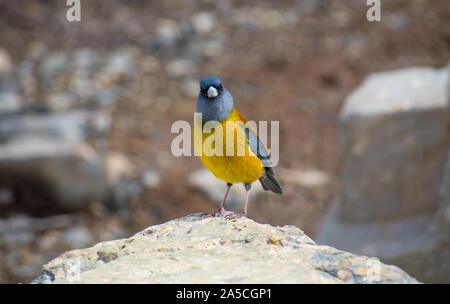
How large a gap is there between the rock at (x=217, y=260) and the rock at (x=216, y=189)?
4.53 m

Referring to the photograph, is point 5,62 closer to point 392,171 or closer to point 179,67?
point 179,67

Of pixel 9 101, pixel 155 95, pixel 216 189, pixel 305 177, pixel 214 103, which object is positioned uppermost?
pixel 155 95

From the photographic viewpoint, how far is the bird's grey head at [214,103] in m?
3.69

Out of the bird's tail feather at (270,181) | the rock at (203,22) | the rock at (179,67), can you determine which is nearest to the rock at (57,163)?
the rock at (179,67)

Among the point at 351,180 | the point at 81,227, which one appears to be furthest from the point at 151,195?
the point at 351,180

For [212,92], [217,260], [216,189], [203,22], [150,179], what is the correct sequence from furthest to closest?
[203,22] → [150,179] → [216,189] → [212,92] → [217,260]

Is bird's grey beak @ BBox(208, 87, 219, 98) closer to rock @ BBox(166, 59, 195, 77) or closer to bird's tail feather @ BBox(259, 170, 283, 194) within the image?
bird's tail feather @ BBox(259, 170, 283, 194)

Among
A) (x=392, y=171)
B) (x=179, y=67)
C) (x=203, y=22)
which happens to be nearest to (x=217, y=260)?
(x=392, y=171)

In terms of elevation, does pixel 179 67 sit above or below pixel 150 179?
above

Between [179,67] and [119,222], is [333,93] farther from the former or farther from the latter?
[119,222]

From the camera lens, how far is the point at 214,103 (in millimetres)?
3711

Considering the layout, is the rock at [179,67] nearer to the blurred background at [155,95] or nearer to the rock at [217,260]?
the blurred background at [155,95]

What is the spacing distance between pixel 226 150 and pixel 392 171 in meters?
3.18

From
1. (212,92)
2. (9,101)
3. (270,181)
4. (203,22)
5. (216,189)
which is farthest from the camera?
(203,22)
